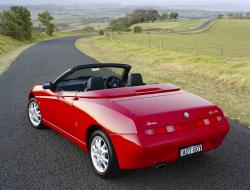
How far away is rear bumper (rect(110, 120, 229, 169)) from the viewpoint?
4.48 m

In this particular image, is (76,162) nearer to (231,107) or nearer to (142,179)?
(142,179)

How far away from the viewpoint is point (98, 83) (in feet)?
18.8

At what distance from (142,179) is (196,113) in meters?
1.10

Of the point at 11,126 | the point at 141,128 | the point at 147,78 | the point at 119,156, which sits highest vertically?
the point at 141,128

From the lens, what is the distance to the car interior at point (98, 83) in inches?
226

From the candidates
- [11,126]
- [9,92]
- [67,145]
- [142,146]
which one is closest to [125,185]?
[142,146]

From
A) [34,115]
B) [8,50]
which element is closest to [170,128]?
[34,115]

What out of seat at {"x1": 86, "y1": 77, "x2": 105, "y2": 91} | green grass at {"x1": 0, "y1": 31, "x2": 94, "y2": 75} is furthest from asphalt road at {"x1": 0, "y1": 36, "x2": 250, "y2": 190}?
green grass at {"x1": 0, "y1": 31, "x2": 94, "y2": 75}

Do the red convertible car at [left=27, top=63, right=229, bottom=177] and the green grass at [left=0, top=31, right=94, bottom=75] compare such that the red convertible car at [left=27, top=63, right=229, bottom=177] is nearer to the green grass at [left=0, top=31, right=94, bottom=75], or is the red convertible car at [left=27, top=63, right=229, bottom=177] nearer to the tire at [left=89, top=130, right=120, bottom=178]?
the tire at [left=89, top=130, right=120, bottom=178]

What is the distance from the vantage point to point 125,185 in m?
4.81

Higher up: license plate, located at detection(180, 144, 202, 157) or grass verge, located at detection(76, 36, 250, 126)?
license plate, located at detection(180, 144, 202, 157)

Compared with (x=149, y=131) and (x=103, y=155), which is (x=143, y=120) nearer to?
(x=149, y=131)

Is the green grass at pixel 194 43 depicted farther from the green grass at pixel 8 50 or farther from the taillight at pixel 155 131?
the taillight at pixel 155 131

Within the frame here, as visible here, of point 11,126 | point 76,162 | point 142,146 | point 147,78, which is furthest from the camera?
point 147,78
